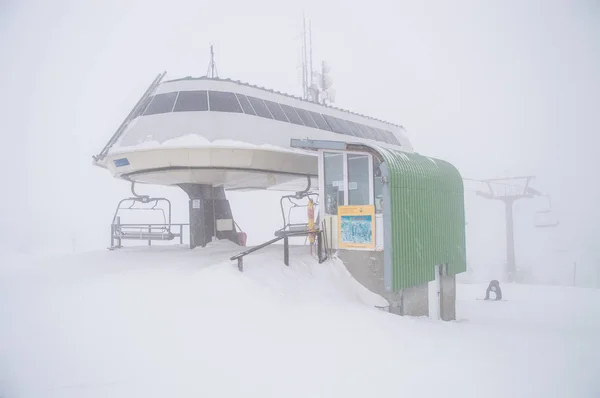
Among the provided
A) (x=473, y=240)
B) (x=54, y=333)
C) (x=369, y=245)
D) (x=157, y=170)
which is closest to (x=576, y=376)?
(x=369, y=245)

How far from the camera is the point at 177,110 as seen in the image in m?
12.6

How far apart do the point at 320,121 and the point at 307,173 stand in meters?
2.50

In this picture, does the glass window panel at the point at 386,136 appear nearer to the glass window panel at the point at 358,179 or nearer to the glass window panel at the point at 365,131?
the glass window panel at the point at 365,131

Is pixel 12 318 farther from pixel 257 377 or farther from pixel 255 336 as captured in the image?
pixel 257 377

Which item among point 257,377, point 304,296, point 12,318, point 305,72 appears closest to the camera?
point 257,377

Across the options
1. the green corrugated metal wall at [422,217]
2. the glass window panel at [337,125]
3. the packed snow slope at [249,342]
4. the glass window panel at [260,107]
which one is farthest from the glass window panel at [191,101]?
the green corrugated metal wall at [422,217]

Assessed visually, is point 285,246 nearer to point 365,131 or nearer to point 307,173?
point 307,173

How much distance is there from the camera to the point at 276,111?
14125 millimetres

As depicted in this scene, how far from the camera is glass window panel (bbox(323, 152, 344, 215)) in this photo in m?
11.1

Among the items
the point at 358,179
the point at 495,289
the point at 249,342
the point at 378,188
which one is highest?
the point at 358,179

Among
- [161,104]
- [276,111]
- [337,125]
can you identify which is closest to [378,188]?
[276,111]

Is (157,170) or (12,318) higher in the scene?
(157,170)

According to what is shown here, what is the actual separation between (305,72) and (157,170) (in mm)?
10037

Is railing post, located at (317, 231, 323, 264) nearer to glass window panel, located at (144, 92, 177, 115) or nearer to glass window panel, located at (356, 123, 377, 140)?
glass window panel, located at (144, 92, 177, 115)
